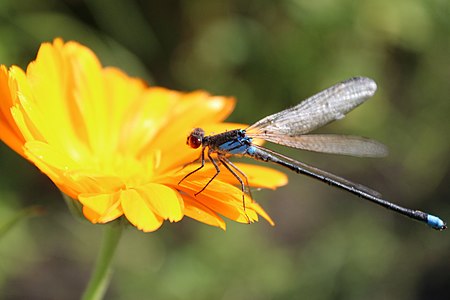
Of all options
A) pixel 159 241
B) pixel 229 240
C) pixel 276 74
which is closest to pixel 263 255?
pixel 229 240

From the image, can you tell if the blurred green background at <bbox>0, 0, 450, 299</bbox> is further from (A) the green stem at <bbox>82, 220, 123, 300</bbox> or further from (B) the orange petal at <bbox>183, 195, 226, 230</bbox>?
(B) the orange petal at <bbox>183, 195, 226, 230</bbox>

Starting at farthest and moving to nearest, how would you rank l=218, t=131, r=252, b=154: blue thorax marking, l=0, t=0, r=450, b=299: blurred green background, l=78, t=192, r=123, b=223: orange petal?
l=0, t=0, r=450, b=299: blurred green background, l=218, t=131, r=252, b=154: blue thorax marking, l=78, t=192, r=123, b=223: orange petal

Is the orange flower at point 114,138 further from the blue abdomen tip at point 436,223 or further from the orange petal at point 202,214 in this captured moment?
the blue abdomen tip at point 436,223

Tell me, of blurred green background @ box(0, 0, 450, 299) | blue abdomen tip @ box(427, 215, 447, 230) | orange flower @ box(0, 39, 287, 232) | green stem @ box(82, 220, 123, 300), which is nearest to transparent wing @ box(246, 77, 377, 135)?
orange flower @ box(0, 39, 287, 232)

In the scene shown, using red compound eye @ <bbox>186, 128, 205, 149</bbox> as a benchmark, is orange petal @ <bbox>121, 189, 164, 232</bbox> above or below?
below

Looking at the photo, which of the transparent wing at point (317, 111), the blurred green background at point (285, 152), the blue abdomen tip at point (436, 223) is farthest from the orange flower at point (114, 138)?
the blurred green background at point (285, 152)

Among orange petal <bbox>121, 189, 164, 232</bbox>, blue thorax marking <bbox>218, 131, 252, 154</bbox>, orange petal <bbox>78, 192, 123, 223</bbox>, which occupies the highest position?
blue thorax marking <bbox>218, 131, 252, 154</bbox>
